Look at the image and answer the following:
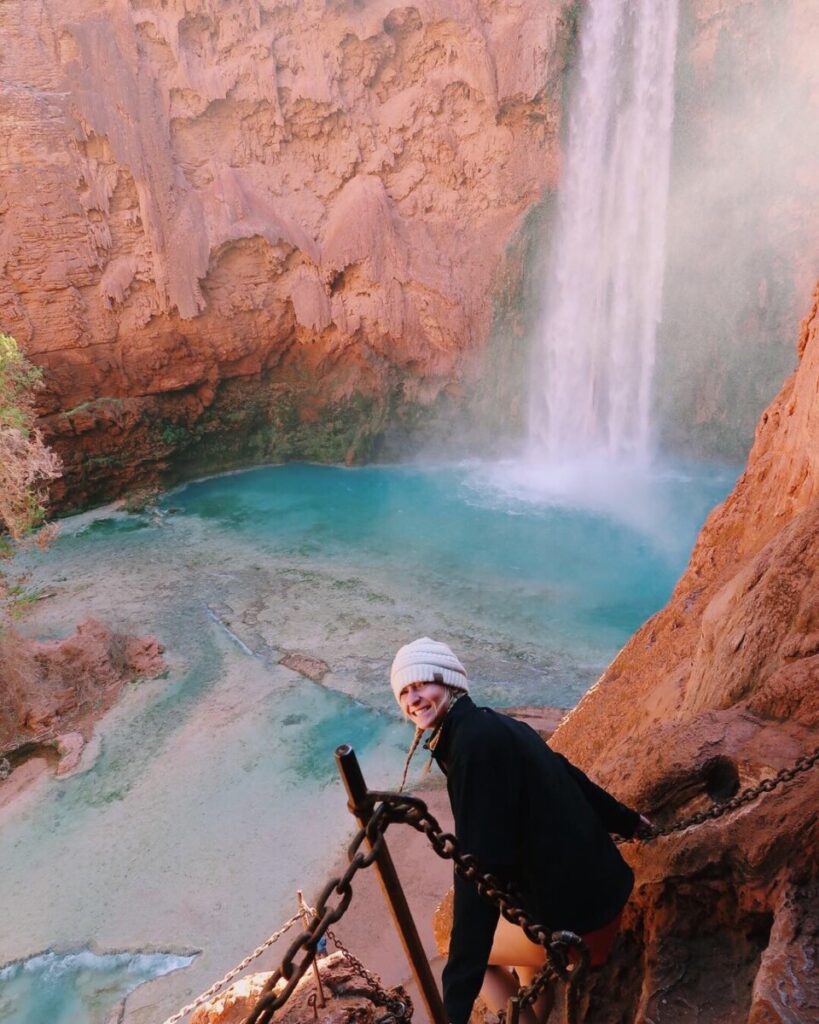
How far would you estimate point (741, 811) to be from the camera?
201 centimetres

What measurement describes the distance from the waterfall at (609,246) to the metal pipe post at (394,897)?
52.3ft

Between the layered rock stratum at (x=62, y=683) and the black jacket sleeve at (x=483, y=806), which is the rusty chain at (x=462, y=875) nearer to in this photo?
the black jacket sleeve at (x=483, y=806)

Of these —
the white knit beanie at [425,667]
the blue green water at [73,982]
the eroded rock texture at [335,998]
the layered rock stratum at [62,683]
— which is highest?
the white knit beanie at [425,667]

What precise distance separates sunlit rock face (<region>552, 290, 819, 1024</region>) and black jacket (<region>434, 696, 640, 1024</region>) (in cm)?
27

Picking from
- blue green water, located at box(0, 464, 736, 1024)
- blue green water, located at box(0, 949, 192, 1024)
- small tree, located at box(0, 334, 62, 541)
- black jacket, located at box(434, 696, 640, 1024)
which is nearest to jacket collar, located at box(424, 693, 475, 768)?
black jacket, located at box(434, 696, 640, 1024)

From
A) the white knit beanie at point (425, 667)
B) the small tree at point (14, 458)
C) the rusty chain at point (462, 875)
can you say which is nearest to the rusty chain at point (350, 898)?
the rusty chain at point (462, 875)

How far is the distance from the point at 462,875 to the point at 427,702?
380mm

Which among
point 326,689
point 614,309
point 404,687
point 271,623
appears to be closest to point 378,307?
point 614,309

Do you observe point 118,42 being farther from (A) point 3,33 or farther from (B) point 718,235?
(B) point 718,235

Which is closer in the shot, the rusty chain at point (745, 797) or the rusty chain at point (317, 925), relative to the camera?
the rusty chain at point (317, 925)

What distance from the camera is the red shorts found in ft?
6.15

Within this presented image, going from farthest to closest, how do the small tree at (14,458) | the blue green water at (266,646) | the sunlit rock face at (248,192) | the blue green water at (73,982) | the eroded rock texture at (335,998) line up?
the sunlit rock face at (248,192), the small tree at (14,458), the blue green water at (266,646), the blue green water at (73,982), the eroded rock texture at (335,998)

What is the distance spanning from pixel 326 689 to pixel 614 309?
11.6 metres

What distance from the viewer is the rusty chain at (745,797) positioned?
1944mm
